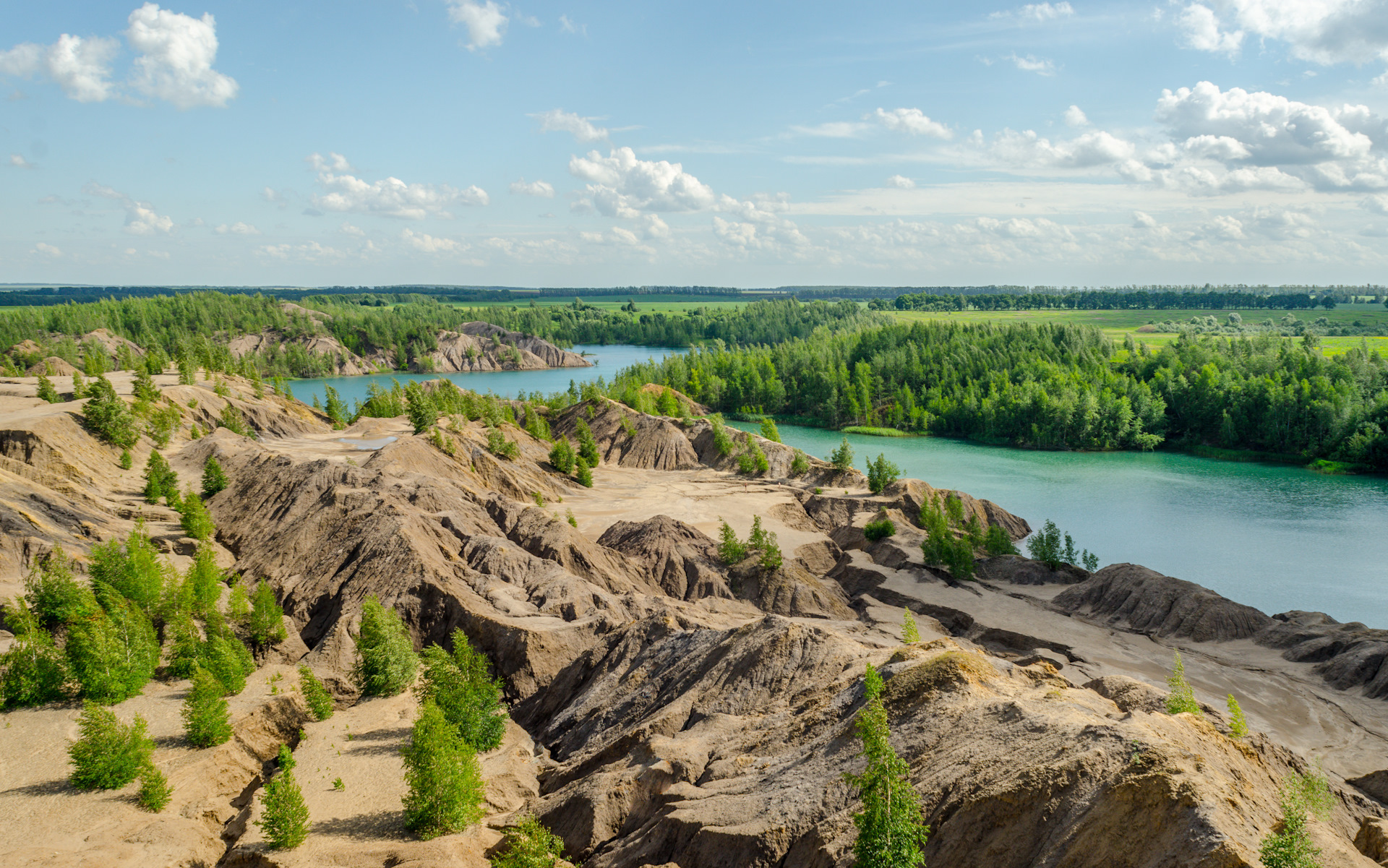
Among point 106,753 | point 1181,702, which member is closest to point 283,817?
point 106,753

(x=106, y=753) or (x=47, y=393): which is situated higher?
(x=47, y=393)

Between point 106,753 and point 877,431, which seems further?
point 877,431

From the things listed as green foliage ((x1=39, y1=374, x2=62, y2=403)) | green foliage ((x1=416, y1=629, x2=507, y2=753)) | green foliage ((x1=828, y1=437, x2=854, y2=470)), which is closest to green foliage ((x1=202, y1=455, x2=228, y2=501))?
green foliage ((x1=39, y1=374, x2=62, y2=403))

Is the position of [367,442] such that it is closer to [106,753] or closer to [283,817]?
[106,753]

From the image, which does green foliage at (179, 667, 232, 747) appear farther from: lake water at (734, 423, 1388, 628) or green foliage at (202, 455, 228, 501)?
lake water at (734, 423, 1388, 628)

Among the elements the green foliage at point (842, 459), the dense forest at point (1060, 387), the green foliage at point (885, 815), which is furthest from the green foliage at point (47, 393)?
the dense forest at point (1060, 387)

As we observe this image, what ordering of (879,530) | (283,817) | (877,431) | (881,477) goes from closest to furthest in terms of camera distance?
(283,817) → (879,530) → (881,477) → (877,431)

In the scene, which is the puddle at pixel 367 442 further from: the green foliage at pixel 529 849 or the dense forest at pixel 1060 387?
the dense forest at pixel 1060 387

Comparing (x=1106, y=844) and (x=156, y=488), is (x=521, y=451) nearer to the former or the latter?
(x=156, y=488)
